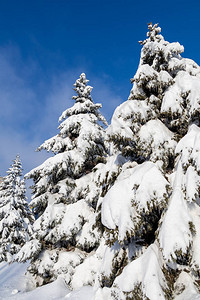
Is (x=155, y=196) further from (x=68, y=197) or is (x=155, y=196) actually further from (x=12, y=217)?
(x=12, y=217)

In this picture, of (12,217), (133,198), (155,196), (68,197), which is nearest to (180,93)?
(155,196)

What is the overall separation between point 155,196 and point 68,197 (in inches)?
276

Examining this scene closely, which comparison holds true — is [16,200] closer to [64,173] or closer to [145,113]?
[64,173]

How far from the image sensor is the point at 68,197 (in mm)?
10711

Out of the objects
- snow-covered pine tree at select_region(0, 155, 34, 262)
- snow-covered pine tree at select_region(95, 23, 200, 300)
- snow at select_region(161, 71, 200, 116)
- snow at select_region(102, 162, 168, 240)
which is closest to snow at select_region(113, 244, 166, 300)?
snow-covered pine tree at select_region(95, 23, 200, 300)

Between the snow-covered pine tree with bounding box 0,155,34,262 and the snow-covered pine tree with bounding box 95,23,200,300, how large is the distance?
53.8 ft

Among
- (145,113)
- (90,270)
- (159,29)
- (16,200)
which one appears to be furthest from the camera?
(16,200)

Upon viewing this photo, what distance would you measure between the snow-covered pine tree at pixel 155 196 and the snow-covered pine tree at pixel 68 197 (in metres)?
2.73

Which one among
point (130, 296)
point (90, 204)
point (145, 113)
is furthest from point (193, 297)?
point (90, 204)

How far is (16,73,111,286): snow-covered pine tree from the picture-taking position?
366 inches

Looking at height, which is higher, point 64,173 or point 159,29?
point 159,29

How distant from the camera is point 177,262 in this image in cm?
420

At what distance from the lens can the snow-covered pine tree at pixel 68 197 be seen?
30.5ft

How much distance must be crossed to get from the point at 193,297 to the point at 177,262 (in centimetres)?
72
